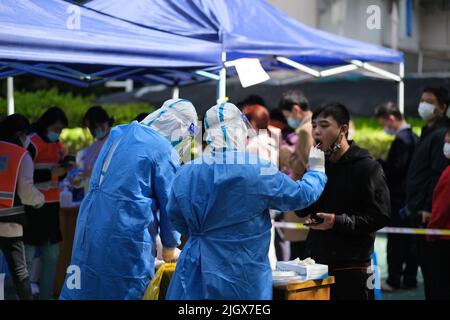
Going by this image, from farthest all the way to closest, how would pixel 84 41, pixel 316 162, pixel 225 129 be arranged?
pixel 84 41, pixel 316 162, pixel 225 129

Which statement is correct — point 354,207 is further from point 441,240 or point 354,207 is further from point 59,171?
point 59,171

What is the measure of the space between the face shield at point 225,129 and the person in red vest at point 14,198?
7.93 ft

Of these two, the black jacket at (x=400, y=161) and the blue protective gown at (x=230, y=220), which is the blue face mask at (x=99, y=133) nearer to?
the black jacket at (x=400, y=161)

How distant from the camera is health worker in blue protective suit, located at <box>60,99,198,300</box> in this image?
5.40m

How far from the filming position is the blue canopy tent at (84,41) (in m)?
5.85

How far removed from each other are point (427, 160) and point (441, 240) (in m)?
1.26

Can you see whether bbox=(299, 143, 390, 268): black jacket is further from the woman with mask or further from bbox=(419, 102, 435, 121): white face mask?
the woman with mask

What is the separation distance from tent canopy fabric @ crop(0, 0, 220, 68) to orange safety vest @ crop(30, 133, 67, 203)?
1.79 m

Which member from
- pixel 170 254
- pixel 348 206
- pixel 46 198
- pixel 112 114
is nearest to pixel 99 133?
pixel 46 198

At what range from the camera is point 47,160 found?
26.2 feet


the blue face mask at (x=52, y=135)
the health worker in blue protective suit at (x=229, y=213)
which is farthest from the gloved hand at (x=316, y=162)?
the blue face mask at (x=52, y=135)

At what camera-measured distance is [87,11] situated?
6.62 m
